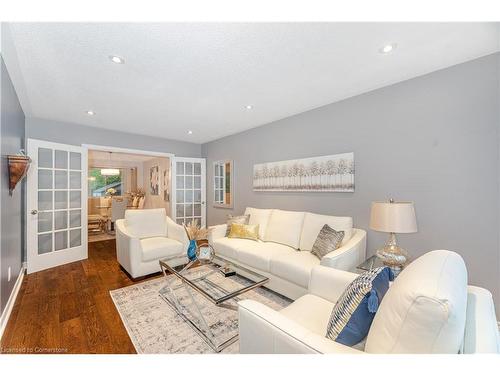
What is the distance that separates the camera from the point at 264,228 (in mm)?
3240

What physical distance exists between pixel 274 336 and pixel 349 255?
1.45m

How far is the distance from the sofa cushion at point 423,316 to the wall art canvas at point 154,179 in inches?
261

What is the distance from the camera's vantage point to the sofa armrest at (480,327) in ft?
2.60

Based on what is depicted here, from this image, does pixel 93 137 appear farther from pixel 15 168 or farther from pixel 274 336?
pixel 274 336

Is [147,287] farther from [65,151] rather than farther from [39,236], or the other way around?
[65,151]

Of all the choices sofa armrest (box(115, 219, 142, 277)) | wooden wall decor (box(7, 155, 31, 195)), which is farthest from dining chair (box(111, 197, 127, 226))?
wooden wall decor (box(7, 155, 31, 195))

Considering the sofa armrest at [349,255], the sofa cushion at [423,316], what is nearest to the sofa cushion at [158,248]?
the sofa armrest at [349,255]

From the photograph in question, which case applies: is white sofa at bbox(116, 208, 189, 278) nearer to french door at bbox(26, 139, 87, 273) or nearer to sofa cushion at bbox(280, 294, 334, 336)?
french door at bbox(26, 139, 87, 273)

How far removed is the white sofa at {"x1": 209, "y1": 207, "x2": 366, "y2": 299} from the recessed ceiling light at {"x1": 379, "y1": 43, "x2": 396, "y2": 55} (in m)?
1.67

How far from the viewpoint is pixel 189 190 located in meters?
5.11

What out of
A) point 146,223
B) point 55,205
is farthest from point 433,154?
point 55,205
